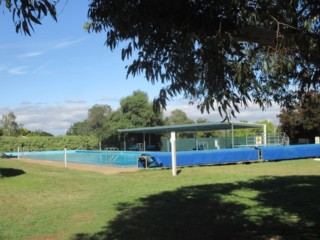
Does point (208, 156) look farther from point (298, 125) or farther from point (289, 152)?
point (298, 125)

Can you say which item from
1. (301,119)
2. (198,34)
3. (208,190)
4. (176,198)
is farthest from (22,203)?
(301,119)

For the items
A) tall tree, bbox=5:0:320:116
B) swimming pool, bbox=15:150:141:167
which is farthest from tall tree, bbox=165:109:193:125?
tall tree, bbox=5:0:320:116

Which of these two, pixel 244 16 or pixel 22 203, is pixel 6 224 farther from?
pixel 244 16

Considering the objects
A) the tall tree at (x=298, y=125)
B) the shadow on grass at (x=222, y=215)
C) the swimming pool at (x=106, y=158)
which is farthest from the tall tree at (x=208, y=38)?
the tall tree at (x=298, y=125)

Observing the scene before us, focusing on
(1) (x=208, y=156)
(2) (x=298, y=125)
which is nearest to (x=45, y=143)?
(2) (x=298, y=125)

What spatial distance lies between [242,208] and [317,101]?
318cm

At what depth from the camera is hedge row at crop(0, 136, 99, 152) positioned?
51125 mm

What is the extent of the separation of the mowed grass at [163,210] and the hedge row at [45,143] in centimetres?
3795

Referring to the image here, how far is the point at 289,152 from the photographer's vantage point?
93.9ft

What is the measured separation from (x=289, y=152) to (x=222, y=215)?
2098cm

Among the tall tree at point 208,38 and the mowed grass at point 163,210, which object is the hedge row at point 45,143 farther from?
the tall tree at point 208,38

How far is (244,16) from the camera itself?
4.41 metres

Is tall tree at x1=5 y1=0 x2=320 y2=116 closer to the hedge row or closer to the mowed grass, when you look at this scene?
the mowed grass

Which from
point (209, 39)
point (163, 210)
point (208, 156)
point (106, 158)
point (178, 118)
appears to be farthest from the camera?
point (178, 118)
